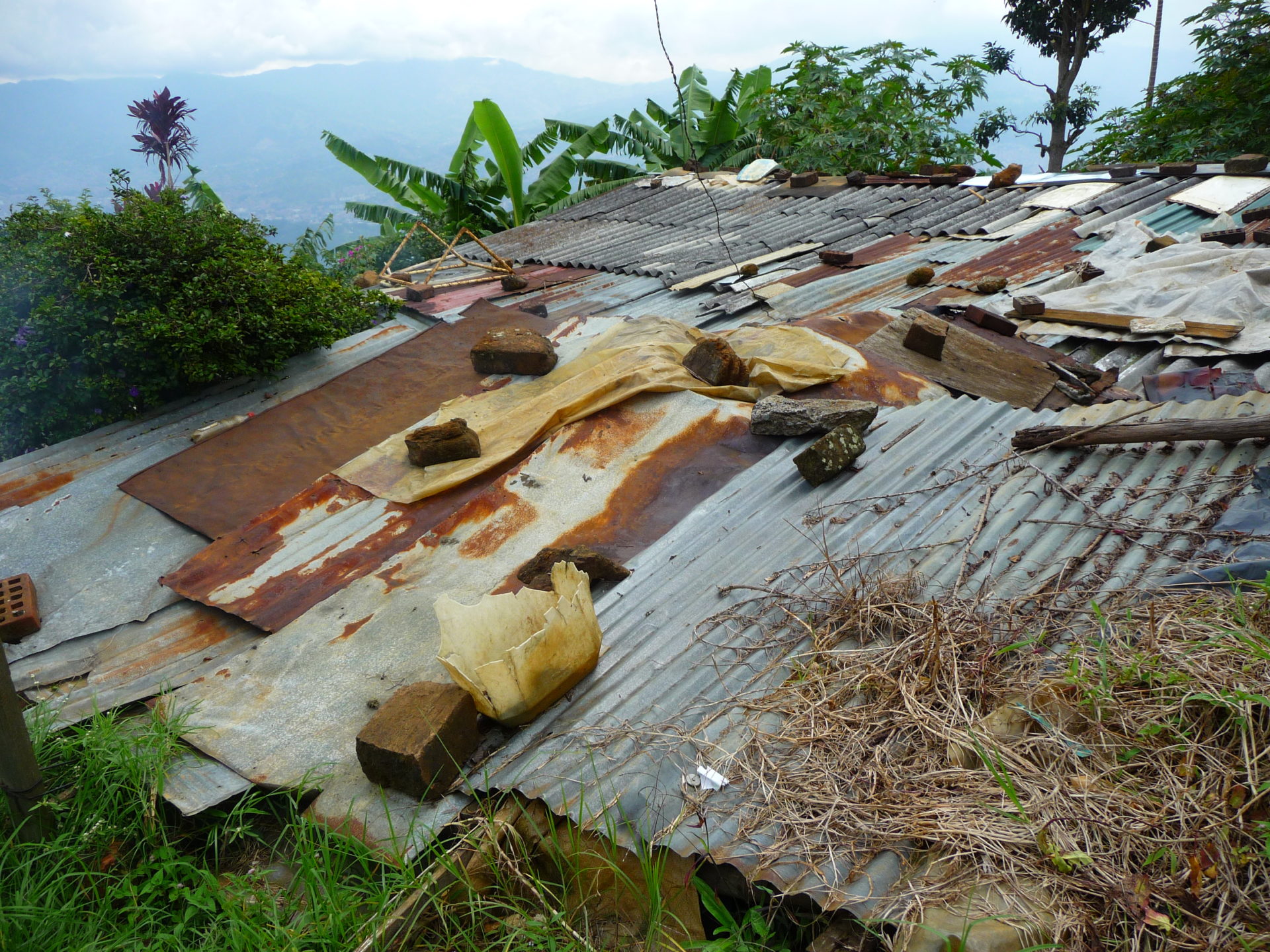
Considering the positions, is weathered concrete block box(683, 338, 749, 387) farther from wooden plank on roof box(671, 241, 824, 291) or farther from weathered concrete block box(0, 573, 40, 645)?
weathered concrete block box(0, 573, 40, 645)

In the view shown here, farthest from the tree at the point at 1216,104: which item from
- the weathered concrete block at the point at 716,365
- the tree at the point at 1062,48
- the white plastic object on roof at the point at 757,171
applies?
the weathered concrete block at the point at 716,365

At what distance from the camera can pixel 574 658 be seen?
9.89 ft

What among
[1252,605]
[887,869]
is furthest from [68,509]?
[1252,605]

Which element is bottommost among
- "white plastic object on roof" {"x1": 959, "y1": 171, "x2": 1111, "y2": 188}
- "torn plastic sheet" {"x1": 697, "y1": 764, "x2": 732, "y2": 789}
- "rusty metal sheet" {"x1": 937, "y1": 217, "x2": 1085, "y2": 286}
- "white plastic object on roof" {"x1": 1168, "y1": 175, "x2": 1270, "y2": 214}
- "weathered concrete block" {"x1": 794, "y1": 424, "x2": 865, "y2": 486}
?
"torn plastic sheet" {"x1": 697, "y1": 764, "x2": 732, "y2": 789}

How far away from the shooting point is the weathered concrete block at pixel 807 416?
4.36 metres

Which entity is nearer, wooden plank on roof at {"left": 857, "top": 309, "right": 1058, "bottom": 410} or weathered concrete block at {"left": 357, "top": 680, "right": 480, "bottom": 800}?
weathered concrete block at {"left": 357, "top": 680, "right": 480, "bottom": 800}

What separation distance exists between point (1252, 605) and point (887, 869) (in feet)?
4.93

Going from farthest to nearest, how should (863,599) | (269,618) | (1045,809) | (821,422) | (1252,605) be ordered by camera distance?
(821,422) → (269,618) → (863,599) → (1252,605) → (1045,809)

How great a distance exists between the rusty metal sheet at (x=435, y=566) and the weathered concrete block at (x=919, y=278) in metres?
3.00

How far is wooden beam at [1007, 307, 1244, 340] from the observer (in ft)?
17.4

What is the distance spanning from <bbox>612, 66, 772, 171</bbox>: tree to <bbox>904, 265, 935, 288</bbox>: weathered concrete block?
9.50 m


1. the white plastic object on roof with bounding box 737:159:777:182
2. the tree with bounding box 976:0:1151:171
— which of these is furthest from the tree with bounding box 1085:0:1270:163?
the white plastic object on roof with bounding box 737:159:777:182

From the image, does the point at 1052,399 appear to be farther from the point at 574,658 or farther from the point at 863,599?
the point at 574,658

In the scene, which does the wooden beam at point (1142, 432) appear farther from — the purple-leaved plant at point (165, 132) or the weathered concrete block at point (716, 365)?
the purple-leaved plant at point (165, 132)
